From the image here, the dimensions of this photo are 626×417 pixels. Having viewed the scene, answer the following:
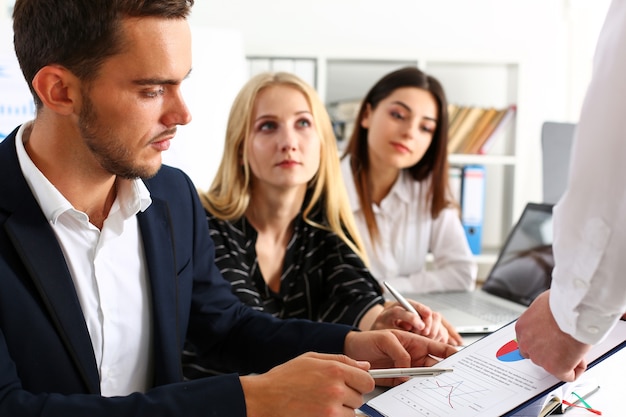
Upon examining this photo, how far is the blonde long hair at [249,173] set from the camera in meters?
1.77

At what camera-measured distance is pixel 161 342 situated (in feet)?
3.73

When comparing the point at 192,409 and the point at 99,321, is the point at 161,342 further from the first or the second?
the point at 192,409

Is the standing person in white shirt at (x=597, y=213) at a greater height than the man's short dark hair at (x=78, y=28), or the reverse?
the man's short dark hair at (x=78, y=28)

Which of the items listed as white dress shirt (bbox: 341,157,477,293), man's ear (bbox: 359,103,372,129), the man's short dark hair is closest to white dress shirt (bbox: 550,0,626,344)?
the man's short dark hair

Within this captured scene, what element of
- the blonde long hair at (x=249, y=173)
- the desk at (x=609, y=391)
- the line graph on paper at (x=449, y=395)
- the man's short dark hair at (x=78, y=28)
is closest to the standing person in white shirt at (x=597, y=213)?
the line graph on paper at (x=449, y=395)

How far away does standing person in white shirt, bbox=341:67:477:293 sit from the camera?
7.86 ft

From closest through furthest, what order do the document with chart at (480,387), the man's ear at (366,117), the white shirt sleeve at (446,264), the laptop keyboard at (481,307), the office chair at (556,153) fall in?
1. the document with chart at (480,387)
2. the laptop keyboard at (481,307)
3. the office chair at (556,153)
4. the white shirt sleeve at (446,264)
5. the man's ear at (366,117)

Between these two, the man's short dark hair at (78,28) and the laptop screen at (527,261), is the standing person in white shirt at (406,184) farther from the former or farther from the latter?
the man's short dark hair at (78,28)

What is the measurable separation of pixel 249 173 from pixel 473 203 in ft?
A: 6.05

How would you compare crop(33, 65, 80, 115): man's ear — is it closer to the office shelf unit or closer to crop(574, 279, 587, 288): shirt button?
crop(574, 279, 587, 288): shirt button

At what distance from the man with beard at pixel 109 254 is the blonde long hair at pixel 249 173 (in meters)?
0.52

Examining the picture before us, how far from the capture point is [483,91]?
3.69 m

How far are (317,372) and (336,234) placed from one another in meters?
0.88

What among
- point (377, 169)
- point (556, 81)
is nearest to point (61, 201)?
point (377, 169)
